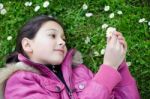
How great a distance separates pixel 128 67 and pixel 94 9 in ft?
1.94

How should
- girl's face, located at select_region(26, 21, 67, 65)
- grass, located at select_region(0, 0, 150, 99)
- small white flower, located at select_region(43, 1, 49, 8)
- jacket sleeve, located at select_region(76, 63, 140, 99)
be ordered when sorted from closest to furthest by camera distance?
jacket sleeve, located at select_region(76, 63, 140, 99) → girl's face, located at select_region(26, 21, 67, 65) → grass, located at select_region(0, 0, 150, 99) → small white flower, located at select_region(43, 1, 49, 8)

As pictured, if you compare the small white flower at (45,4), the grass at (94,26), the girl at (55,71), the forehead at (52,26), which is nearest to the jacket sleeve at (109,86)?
the girl at (55,71)

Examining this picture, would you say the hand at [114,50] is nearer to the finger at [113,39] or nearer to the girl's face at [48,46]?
the finger at [113,39]

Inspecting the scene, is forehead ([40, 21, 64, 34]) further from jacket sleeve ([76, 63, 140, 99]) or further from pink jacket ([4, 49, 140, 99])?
jacket sleeve ([76, 63, 140, 99])

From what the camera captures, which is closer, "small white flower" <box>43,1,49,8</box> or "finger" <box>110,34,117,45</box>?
"finger" <box>110,34,117,45</box>

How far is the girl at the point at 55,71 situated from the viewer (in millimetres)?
2637

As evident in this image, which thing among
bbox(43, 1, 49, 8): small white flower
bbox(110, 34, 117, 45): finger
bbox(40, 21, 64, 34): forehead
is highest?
bbox(43, 1, 49, 8): small white flower

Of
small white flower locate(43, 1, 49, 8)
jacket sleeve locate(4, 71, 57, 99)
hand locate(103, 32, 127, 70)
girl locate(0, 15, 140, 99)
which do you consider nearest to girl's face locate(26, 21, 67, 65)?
girl locate(0, 15, 140, 99)

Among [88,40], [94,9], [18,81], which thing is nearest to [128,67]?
[88,40]

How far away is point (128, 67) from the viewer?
3.13 metres

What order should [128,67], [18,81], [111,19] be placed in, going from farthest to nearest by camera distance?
[111,19] → [128,67] → [18,81]

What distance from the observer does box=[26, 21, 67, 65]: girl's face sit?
282 centimetres

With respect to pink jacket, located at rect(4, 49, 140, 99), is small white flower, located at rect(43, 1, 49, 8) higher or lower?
higher

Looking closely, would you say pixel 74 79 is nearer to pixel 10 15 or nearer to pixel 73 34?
pixel 73 34
